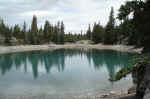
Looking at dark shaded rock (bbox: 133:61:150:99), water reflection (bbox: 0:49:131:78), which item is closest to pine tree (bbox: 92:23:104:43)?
water reflection (bbox: 0:49:131:78)

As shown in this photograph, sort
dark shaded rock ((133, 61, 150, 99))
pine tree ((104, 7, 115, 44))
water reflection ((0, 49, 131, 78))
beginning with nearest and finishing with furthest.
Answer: dark shaded rock ((133, 61, 150, 99)) → water reflection ((0, 49, 131, 78)) → pine tree ((104, 7, 115, 44))

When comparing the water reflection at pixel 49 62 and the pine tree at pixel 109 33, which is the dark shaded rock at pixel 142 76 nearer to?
the water reflection at pixel 49 62

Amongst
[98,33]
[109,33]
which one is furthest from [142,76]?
[98,33]

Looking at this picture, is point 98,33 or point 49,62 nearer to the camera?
point 49,62

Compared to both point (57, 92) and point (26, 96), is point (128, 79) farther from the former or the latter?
point (26, 96)

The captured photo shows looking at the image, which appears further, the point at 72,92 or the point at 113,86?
the point at 113,86

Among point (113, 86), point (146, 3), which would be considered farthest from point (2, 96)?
point (146, 3)

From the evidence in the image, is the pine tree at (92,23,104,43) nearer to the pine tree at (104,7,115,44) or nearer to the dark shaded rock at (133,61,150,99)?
the pine tree at (104,7,115,44)

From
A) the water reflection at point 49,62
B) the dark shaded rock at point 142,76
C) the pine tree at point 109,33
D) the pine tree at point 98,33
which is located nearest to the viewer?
the dark shaded rock at point 142,76

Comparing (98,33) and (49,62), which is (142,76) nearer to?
(49,62)

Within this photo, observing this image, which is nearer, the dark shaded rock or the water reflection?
the dark shaded rock

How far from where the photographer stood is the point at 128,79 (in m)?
17.2

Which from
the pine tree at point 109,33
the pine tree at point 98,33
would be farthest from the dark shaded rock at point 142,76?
the pine tree at point 98,33

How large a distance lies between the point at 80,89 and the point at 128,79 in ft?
20.1
